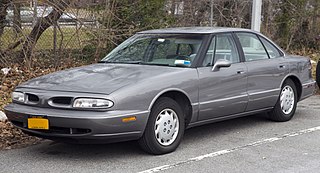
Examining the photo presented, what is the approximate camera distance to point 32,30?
9.94 m

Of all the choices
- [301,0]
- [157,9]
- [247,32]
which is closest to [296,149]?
[247,32]

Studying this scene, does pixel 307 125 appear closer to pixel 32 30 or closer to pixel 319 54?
pixel 32 30

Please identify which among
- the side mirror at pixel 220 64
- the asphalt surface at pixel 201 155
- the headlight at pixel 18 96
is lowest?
the asphalt surface at pixel 201 155

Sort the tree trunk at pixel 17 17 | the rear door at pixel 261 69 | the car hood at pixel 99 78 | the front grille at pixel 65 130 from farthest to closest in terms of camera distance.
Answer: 1. the tree trunk at pixel 17 17
2. the rear door at pixel 261 69
3. the car hood at pixel 99 78
4. the front grille at pixel 65 130

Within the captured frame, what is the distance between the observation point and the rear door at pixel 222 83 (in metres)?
6.23

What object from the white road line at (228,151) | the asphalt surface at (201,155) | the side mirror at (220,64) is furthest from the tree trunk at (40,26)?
the white road line at (228,151)

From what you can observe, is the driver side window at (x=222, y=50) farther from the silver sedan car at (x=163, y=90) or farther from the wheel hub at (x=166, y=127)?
the wheel hub at (x=166, y=127)

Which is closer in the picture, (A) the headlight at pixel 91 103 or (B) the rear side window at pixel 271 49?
(A) the headlight at pixel 91 103

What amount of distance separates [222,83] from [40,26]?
16.2ft

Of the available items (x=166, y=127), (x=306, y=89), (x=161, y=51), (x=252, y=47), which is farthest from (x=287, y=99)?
(x=166, y=127)

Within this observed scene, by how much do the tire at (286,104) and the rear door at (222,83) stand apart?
37.7 inches

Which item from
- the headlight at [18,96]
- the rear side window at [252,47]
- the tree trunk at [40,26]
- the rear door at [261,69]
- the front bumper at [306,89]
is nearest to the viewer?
the headlight at [18,96]

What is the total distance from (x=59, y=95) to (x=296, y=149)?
112 inches

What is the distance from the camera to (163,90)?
5715 mm
